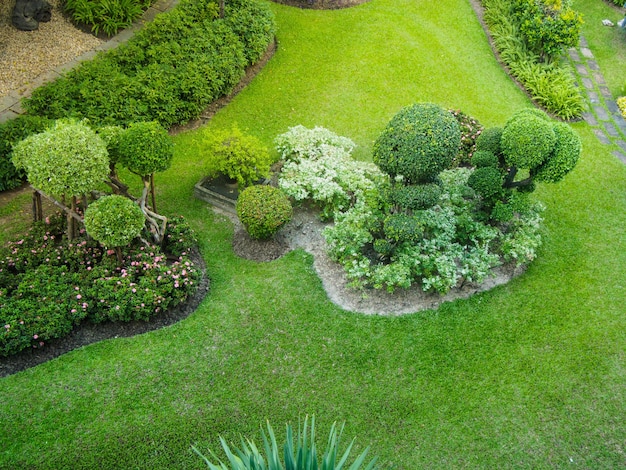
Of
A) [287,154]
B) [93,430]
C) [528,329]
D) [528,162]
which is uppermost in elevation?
[528,162]

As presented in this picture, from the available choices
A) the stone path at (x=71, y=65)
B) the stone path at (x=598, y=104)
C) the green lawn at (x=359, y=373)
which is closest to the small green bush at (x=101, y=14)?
the stone path at (x=71, y=65)

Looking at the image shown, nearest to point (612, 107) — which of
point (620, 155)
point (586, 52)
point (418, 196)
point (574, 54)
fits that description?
point (620, 155)

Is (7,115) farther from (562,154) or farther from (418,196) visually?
(562,154)

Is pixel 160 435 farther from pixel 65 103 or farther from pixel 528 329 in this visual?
pixel 65 103

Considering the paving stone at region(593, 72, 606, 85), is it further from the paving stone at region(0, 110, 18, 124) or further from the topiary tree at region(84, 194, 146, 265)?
the paving stone at region(0, 110, 18, 124)

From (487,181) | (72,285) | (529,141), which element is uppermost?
(529,141)

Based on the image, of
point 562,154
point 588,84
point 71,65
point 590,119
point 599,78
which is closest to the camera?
point 562,154

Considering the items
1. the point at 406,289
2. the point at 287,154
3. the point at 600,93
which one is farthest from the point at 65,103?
the point at 600,93
